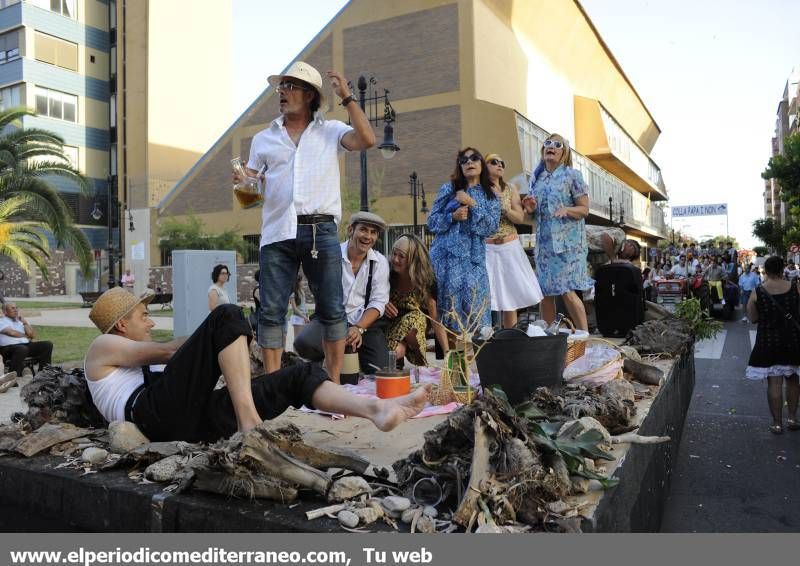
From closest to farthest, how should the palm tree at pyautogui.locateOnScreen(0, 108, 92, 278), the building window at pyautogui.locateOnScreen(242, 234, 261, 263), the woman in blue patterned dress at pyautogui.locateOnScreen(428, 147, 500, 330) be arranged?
the woman in blue patterned dress at pyautogui.locateOnScreen(428, 147, 500, 330) → the palm tree at pyautogui.locateOnScreen(0, 108, 92, 278) → the building window at pyautogui.locateOnScreen(242, 234, 261, 263)

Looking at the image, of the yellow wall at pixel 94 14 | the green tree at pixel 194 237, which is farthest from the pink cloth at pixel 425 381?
the yellow wall at pixel 94 14

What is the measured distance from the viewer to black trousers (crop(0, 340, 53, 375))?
29.1 ft

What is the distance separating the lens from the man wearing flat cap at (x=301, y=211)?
4.05 m

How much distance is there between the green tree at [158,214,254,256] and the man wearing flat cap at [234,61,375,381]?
100ft

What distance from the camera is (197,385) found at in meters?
2.99

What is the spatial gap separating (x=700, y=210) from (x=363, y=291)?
187ft

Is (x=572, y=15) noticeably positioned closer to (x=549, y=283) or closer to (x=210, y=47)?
(x=210, y=47)

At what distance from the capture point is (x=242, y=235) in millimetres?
35812

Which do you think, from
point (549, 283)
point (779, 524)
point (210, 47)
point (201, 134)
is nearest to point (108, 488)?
point (779, 524)

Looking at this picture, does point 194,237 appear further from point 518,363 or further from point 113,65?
point 518,363

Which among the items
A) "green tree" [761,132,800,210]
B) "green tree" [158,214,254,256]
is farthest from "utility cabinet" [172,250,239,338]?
"green tree" [761,132,800,210]

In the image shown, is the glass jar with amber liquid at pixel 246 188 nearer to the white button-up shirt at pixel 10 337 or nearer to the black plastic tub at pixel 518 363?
the black plastic tub at pixel 518 363

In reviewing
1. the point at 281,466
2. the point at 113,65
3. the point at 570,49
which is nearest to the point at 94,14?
the point at 113,65

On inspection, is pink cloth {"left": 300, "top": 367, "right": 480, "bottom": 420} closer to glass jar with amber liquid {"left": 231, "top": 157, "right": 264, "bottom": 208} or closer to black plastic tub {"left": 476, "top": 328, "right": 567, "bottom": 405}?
black plastic tub {"left": 476, "top": 328, "right": 567, "bottom": 405}
